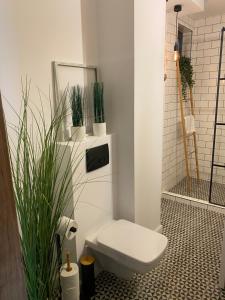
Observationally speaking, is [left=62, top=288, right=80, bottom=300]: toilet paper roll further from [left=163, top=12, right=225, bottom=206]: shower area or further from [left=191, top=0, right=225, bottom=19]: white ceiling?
[left=191, top=0, right=225, bottom=19]: white ceiling

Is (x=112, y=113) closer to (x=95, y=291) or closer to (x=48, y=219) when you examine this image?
(x=48, y=219)

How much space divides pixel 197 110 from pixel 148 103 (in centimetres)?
193

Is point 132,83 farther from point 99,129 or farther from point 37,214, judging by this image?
point 37,214

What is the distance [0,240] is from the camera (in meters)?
0.59

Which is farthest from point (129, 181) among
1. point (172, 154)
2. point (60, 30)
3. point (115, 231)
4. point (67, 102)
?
point (172, 154)

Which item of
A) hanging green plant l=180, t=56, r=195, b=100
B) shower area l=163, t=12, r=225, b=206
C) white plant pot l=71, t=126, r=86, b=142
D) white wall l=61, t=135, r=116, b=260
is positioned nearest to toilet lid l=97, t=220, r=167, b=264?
white wall l=61, t=135, r=116, b=260

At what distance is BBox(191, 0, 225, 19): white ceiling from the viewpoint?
270 cm

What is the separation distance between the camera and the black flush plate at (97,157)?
5.38ft

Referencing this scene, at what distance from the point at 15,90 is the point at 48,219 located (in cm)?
74

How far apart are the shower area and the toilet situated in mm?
1513

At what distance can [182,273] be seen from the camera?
1885mm

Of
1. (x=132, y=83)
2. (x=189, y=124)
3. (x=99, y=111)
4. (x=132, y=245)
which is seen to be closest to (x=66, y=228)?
(x=132, y=245)

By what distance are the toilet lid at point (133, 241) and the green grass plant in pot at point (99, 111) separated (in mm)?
727

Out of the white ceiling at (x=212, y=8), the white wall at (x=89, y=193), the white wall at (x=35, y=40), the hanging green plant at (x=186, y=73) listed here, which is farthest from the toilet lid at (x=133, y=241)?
the white ceiling at (x=212, y=8)
